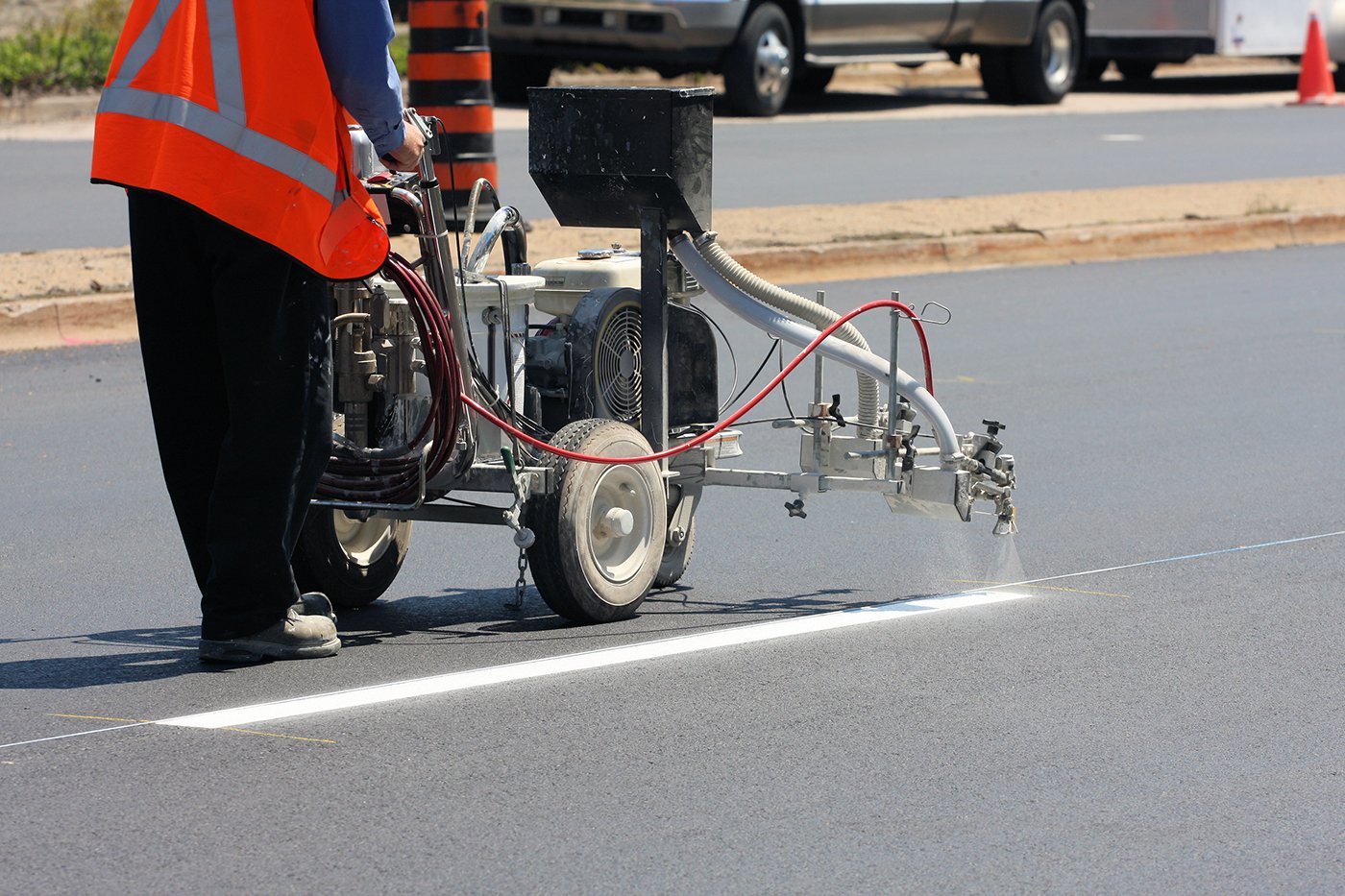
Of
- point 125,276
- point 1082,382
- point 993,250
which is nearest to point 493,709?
point 1082,382

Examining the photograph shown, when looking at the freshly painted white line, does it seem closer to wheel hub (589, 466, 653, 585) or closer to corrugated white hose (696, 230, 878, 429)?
wheel hub (589, 466, 653, 585)

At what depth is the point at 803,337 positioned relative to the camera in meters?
5.63

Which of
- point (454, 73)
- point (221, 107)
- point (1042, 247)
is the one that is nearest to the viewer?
point (221, 107)

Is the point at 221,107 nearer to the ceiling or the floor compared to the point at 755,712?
nearer to the ceiling

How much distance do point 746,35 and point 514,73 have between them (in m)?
2.77

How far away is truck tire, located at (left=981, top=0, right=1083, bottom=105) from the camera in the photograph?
2242cm

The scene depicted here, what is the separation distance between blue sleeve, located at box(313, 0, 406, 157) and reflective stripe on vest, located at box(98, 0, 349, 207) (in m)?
0.18

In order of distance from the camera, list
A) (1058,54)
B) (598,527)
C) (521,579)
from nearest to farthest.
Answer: (521,579) → (598,527) → (1058,54)

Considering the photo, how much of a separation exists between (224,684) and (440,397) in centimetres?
86

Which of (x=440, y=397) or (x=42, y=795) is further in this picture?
(x=440, y=397)

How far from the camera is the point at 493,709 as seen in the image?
4.67 metres

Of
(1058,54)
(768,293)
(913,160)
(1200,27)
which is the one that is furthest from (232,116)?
(1200,27)

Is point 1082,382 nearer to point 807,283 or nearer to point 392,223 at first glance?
point 807,283

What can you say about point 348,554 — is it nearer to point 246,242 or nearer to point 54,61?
point 246,242
